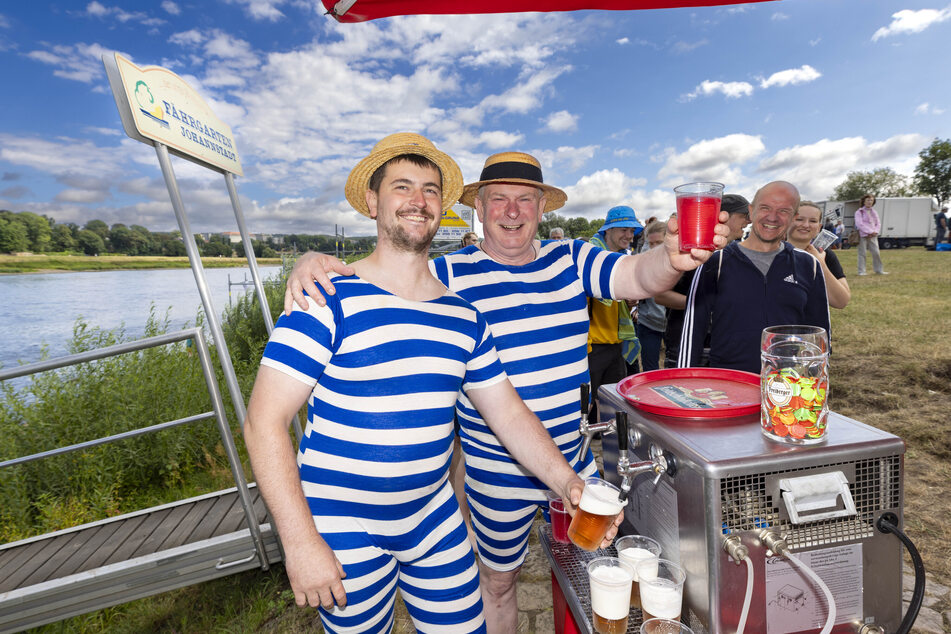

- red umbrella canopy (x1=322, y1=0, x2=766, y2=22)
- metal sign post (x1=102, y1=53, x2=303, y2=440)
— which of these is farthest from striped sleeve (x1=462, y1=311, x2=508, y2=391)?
metal sign post (x1=102, y1=53, x2=303, y2=440)

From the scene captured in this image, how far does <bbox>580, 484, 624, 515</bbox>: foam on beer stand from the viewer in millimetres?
1299

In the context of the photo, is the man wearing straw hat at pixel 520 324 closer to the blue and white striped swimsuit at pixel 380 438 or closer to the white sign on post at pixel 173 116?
the blue and white striped swimsuit at pixel 380 438

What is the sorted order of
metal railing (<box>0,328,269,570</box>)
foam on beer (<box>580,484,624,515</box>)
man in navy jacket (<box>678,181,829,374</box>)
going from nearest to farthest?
1. foam on beer (<box>580,484,624,515</box>)
2. metal railing (<box>0,328,269,570</box>)
3. man in navy jacket (<box>678,181,829,374</box>)

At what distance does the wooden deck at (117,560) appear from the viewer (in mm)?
2695

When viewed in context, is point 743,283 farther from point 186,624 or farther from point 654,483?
point 186,624

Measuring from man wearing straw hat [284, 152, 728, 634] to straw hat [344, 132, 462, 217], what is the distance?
41 centimetres

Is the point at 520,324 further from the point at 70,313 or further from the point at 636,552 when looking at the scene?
the point at 70,313

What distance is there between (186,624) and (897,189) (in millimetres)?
74440

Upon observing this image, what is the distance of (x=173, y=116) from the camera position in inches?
110

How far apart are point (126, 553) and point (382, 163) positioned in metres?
2.88

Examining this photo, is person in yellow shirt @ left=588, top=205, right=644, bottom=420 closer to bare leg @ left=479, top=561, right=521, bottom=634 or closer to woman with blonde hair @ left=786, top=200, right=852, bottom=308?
woman with blonde hair @ left=786, top=200, right=852, bottom=308

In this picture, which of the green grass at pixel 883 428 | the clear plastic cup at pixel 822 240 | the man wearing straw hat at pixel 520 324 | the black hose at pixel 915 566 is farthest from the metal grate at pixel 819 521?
the clear plastic cup at pixel 822 240

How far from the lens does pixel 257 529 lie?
9.61ft

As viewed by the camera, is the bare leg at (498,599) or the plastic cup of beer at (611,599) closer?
the plastic cup of beer at (611,599)
